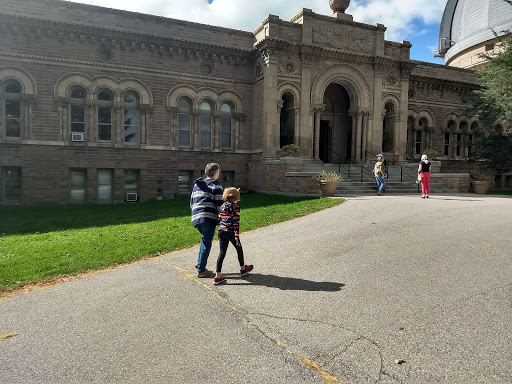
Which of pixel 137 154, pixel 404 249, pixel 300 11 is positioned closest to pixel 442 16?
pixel 300 11

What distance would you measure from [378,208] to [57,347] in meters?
10.4

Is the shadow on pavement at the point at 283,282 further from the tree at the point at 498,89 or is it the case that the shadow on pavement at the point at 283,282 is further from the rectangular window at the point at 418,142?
the rectangular window at the point at 418,142

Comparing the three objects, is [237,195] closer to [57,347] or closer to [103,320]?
[103,320]

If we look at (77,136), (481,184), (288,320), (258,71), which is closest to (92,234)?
(288,320)

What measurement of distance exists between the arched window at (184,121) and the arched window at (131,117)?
239 cm

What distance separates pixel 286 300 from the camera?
545 centimetres

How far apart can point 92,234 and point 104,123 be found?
1158cm

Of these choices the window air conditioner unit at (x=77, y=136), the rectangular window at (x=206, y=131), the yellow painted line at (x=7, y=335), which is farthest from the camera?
the rectangular window at (x=206, y=131)

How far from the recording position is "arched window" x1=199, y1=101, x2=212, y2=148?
23.0 metres

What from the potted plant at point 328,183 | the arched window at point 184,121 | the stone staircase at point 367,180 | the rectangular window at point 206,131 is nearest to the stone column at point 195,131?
the arched window at point 184,121

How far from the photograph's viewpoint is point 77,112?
67.2ft

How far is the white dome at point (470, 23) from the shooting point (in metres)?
38.3

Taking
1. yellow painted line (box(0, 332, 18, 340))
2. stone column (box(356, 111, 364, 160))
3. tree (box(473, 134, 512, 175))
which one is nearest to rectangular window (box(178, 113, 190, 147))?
stone column (box(356, 111, 364, 160))

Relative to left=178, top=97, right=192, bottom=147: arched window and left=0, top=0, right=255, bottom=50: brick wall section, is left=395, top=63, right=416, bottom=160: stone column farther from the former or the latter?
left=178, top=97, right=192, bottom=147: arched window
